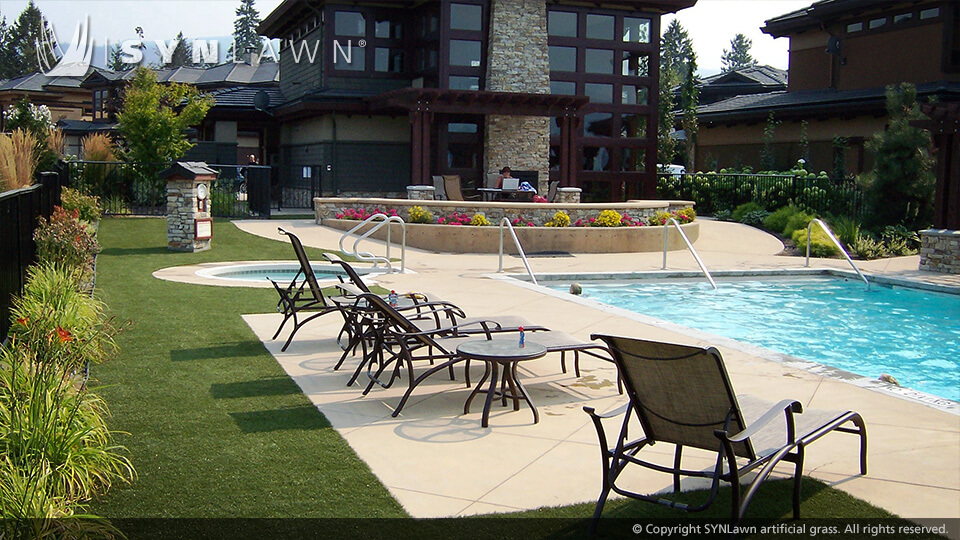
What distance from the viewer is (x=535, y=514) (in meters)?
4.45

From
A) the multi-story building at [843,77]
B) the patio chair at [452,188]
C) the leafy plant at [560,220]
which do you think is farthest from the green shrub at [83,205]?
the multi-story building at [843,77]

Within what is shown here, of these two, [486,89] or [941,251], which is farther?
[486,89]

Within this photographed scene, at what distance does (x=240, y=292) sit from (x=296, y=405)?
5.53 meters

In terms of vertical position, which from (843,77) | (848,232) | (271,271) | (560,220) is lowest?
(271,271)

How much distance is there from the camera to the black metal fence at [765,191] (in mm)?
22656

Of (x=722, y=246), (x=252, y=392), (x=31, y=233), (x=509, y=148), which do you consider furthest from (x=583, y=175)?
(x=252, y=392)

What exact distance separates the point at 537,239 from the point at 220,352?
11.0m

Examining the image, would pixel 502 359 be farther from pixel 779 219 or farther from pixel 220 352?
pixel 779 219

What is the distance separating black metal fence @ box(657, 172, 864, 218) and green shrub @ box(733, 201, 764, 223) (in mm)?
254

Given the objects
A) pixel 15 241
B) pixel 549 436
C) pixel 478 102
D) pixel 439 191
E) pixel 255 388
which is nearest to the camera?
pixel 549 436

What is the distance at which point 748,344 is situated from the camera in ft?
28.6

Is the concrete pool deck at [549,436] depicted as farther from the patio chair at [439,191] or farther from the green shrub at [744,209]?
the green shrub at [744,209]

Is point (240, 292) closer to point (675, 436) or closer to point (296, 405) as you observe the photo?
point (296, 405)

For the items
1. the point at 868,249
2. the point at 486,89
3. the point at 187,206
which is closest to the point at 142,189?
the point at 187,206
